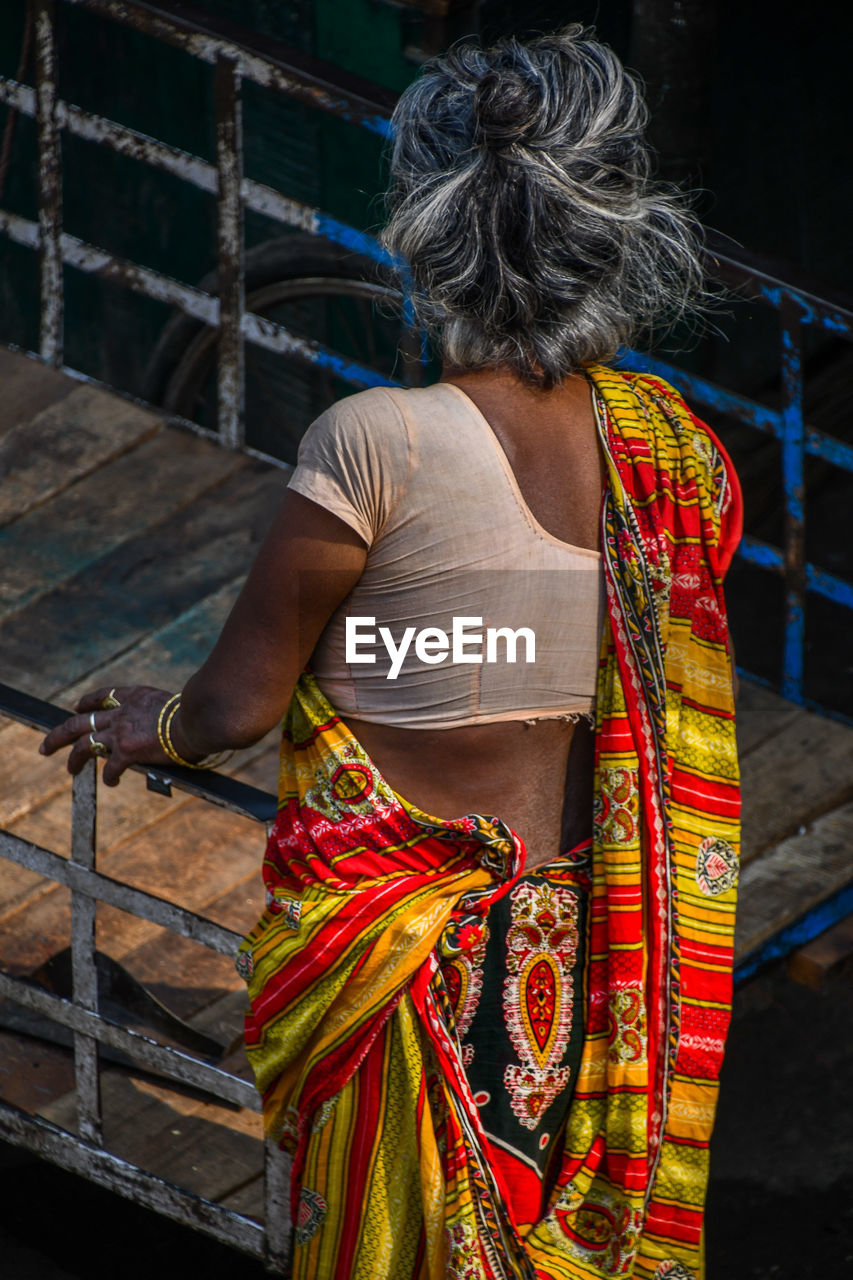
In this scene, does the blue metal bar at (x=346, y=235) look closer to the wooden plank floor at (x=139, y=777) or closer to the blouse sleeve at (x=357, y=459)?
the wooden plank floor at (x=139, y=777)

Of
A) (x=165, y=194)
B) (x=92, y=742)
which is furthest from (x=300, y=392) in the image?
(x=92, y=742)

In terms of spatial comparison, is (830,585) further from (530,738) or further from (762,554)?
(530,738)

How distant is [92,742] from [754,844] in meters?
1.80

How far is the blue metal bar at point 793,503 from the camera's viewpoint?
3.85 metres

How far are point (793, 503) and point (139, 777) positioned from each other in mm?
1726

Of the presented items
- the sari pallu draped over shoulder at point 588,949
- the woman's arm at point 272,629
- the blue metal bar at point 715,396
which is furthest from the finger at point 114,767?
the blue metal bar at point 715,396

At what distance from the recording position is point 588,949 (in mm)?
2217

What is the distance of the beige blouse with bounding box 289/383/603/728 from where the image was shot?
196cm

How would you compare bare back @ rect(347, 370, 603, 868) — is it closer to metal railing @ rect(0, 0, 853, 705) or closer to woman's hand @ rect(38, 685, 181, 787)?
woman's hand @ rect(38, 685, 181, 787)

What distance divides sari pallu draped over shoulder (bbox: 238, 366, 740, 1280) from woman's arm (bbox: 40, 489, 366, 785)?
0.26ft

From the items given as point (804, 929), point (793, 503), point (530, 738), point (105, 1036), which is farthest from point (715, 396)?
point (105, 1036)

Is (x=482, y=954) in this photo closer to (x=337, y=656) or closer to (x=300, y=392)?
(x=337, y=656)

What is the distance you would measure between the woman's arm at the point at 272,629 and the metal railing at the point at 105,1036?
20 cm

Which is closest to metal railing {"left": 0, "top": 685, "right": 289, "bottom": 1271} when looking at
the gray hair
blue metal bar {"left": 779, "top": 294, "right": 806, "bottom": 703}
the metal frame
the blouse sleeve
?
the metal frame
